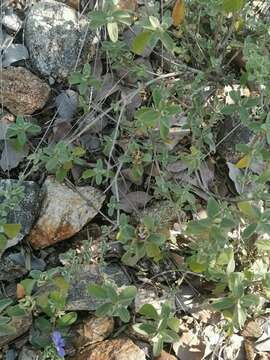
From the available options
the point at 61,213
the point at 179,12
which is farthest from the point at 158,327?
the point at 179,12

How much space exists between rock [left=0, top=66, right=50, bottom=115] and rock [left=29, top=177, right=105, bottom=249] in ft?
0.98

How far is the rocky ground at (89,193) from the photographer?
2.22m

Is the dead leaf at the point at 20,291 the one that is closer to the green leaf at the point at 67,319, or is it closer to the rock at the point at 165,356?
the green leaf at the point at 67,319

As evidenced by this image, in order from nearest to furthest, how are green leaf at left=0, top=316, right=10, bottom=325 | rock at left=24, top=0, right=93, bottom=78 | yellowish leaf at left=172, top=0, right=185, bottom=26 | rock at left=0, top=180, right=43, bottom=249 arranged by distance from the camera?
green leaf at left=0, top=316, right=10, bottom=325 → rock at left=0, top=180, right=43, bottom=249 → yellowish leaf at left=172, top=0, right=185, bottom=26 → rock at left=24, top=0, right=93, bottom=78

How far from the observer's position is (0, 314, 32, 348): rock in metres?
2.18

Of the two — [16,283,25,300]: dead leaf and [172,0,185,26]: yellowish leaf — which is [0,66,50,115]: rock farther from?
[16,283,25,300]: dead leaf

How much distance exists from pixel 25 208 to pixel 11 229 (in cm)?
A: 21

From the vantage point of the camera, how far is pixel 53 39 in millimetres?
2500

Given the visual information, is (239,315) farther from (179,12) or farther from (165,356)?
(179,12)

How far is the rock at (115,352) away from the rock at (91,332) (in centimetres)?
3

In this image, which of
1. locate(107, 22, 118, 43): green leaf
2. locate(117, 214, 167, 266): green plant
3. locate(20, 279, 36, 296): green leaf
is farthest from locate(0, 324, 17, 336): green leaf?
locate(107, 22, 118, 43): green leaf

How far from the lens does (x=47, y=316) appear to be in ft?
7.34

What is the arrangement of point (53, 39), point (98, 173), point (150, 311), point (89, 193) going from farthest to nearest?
→ point (53, 39), point (89, 193), point (98, 173), point (150, 311)

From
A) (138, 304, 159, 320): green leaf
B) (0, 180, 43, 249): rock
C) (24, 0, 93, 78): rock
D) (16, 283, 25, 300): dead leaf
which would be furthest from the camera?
→ (24, 0, 93, 78): rock
